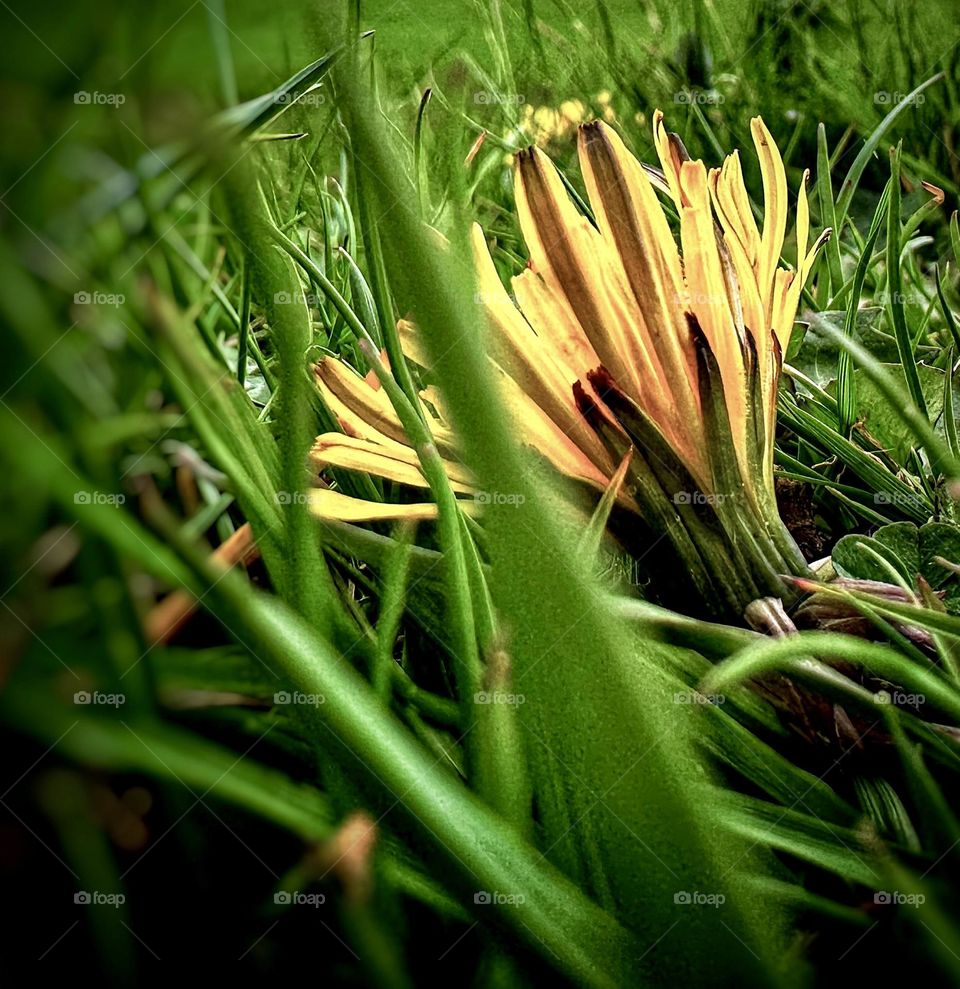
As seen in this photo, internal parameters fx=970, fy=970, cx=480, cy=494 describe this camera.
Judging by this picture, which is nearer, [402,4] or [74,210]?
[74,210]

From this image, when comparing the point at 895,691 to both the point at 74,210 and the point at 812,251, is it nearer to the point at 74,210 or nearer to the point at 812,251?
the point at 812,251

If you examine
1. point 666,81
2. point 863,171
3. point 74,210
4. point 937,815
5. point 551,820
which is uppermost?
point 74,210

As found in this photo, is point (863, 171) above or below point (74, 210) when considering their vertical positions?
below

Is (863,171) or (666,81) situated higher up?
(666,81)

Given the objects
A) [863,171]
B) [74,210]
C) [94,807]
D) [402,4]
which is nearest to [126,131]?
[74,210]

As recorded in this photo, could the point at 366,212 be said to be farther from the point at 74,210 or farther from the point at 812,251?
the point at 812,251

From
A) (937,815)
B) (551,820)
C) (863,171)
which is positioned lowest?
(937,815)

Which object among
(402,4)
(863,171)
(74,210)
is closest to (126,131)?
(74,210)

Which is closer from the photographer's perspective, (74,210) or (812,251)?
(74,210)

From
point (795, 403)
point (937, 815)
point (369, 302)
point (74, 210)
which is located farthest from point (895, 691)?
point (74, 210)
